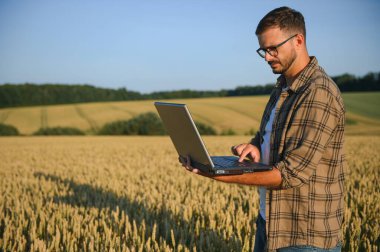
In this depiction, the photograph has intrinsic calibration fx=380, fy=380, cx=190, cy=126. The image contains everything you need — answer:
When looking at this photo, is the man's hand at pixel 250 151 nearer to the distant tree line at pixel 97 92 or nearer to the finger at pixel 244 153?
the finger at pixel 244 153

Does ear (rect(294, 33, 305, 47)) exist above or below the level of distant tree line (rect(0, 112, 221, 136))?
above

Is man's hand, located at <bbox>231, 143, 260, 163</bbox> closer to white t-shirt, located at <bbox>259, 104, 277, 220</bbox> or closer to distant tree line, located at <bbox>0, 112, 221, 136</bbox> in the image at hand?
white t-shirt, located at <bbox>259, 104, 277, 220</bbox>

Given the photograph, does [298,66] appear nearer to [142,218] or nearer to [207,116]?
[142,218]

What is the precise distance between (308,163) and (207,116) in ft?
128

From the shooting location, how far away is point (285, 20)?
78.4 inches

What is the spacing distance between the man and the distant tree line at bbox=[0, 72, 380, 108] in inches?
2474

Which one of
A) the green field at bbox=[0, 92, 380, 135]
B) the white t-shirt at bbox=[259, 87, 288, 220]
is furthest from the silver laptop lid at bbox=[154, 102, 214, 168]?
the green field at bbox=[0, 92, 380, 135]

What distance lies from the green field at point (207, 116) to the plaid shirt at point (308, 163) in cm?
3199

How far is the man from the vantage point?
1865 millimetres

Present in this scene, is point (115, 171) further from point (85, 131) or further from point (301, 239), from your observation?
point (85, 131)

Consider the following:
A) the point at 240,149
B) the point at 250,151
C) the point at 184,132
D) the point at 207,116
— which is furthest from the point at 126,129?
the point at 184,132

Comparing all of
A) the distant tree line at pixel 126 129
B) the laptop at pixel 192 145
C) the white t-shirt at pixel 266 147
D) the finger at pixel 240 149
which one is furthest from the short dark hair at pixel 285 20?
the distant tree line at pixel 126 129

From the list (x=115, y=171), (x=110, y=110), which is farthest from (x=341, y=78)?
(x=115, y=171)

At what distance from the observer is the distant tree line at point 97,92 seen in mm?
64625
